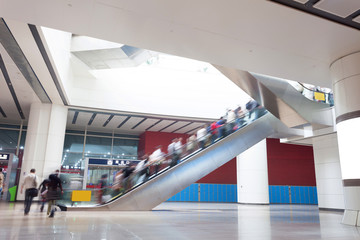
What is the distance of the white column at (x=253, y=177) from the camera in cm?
1864

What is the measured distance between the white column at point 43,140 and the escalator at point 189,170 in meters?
7.39

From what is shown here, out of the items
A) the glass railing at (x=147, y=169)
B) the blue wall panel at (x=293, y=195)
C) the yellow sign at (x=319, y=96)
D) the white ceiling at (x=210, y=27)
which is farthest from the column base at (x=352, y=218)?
the blue wall panel at (x=293, y=195)

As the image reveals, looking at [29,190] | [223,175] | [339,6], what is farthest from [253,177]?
[339,6]

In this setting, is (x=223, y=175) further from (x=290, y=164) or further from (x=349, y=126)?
(x=349, y=126)

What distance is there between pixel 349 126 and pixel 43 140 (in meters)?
16.4

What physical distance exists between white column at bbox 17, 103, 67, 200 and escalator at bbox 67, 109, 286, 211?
7392mm

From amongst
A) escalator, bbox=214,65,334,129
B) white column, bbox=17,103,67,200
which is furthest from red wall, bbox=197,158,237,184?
escalator, bbox=214,65,334,129

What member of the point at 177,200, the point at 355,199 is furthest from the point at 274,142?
the point at 355,199

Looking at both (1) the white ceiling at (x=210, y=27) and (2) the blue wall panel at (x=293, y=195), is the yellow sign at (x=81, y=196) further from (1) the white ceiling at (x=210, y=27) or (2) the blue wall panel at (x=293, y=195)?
(2) the blue wall panel at (x=293, y=195)

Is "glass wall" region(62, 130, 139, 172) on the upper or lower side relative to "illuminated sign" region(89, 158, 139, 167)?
upper

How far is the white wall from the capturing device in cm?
1380

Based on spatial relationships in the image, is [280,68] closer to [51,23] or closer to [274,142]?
[51,23]

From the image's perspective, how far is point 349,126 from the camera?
747 centimetres

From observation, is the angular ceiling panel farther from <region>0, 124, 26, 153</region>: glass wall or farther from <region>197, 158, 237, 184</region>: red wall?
<region>0, 124, 26, 153</region>: glass wall
